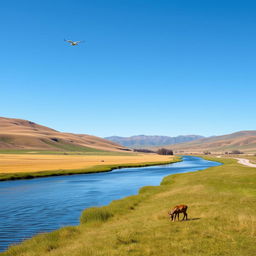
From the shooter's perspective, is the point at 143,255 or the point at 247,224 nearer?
the point at 143,255

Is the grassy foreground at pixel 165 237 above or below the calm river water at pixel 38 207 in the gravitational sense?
above

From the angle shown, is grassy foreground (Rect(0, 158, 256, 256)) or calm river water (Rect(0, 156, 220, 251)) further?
calm river water (Rect(0, 156, 220, 251))

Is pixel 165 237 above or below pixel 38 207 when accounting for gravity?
above

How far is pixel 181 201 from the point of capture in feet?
110

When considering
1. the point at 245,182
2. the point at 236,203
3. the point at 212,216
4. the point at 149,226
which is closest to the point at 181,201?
the point at 236,203

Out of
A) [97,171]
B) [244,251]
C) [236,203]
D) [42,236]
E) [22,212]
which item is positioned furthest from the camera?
[97,171]

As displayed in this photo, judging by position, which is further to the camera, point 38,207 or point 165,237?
point 38,207

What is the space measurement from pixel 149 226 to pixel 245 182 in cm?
2862

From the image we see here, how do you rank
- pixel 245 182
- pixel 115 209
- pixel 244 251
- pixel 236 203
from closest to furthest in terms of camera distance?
pixel 244 251
pixel 236 203
pixel 115 209
pixel 245 182

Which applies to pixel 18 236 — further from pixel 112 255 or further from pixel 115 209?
pixel 112 255

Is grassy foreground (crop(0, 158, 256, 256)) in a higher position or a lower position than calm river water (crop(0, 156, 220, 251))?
higher

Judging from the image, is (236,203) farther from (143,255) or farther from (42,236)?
(42,236)

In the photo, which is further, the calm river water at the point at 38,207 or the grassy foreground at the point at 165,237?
the calm river water at the point at 38,207

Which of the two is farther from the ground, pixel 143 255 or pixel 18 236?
pixel 143 255
